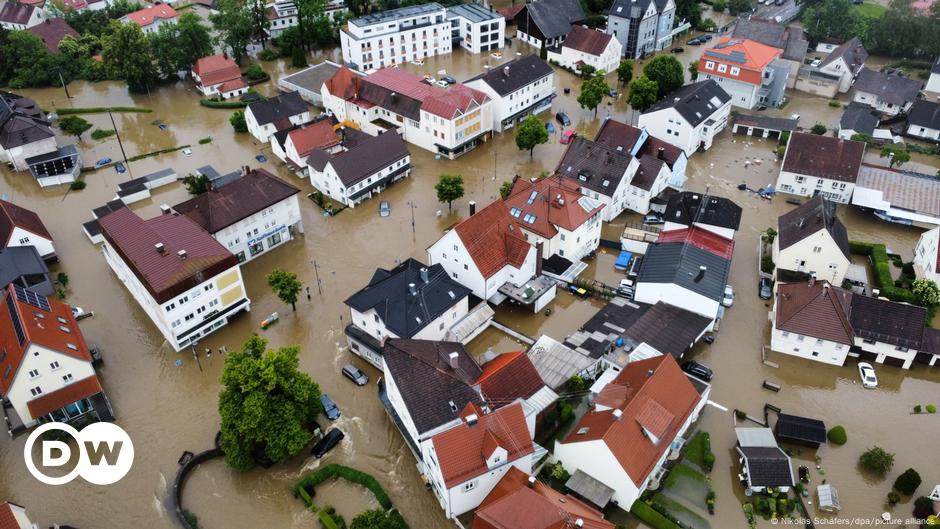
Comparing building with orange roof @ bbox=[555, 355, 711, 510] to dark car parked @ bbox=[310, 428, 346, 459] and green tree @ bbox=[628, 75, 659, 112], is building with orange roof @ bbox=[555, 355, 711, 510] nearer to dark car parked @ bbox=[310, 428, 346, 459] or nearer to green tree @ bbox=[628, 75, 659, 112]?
dark car parked @ bbox=[310, 428, 346, 459]

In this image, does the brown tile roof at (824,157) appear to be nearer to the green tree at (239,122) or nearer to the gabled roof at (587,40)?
the gabled roof at (587,40)

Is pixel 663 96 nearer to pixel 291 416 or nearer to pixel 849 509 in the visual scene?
pixel 849 509

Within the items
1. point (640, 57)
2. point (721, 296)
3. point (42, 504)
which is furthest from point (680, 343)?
point (640, 57)

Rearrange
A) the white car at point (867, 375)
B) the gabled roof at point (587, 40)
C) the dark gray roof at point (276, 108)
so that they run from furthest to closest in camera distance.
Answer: the gabled roof at point (587, 40)
the dark gray roof at point (276, 108)
the white car at point (867, 375)

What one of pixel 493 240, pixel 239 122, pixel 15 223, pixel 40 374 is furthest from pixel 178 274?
pixel 239 122

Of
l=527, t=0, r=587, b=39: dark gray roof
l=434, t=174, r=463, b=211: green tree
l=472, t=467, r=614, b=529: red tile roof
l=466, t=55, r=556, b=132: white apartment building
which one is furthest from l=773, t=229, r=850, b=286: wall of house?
l=527, t=0, r=587, b=39: dark gray roof

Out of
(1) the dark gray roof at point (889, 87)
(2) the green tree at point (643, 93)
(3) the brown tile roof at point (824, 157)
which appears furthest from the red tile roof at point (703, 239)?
(1) the dark gray roof at point (889, 87)

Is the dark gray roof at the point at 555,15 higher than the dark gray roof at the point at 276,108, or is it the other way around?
the dark gray roof at the point at 555,15
